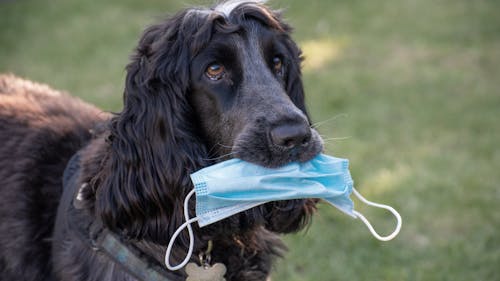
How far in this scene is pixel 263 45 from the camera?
9.68ft

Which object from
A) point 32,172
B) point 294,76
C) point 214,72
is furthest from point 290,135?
point 32,172

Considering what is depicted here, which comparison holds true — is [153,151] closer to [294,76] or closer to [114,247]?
[114,247]

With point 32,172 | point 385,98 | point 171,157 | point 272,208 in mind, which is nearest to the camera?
point 171,157

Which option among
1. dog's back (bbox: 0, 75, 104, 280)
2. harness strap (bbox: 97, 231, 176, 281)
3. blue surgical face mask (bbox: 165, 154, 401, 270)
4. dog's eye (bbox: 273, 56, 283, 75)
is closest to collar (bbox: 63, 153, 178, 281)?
harness strap (bbox: 97, 231, 176, 281)

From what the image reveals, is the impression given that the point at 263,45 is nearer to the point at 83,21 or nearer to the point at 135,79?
the point at 135,79

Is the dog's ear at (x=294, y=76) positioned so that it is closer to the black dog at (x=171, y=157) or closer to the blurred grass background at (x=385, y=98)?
the black dog at (x=171, y=157)

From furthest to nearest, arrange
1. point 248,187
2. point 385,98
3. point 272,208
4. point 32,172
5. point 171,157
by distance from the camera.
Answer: point 385,98
point 32,172
point 272,208
point 171,157
point 248,187

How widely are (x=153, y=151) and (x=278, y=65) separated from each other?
2.58ft

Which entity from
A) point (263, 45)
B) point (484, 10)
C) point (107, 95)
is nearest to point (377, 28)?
A: point (484, 10)

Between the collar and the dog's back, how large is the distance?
210 mm

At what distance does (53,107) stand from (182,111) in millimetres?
1043

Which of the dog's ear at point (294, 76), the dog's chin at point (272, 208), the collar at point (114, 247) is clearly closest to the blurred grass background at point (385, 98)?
the dog's ear at point (294, 76)

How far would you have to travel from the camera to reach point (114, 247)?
2.85 metres

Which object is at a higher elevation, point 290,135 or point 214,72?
point 214,72
